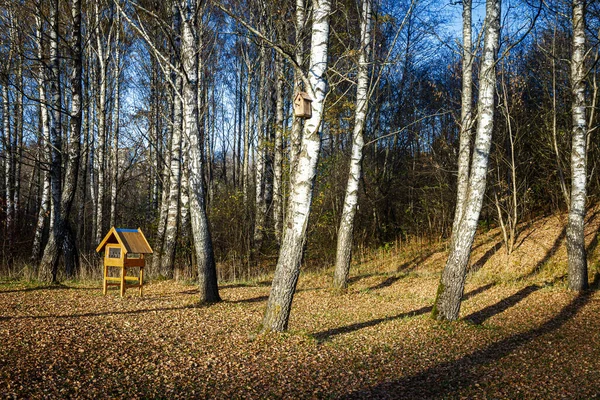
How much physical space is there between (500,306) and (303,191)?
17.2 feet

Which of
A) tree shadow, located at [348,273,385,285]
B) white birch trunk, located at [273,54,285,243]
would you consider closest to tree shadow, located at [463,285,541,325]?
tree shadow, located at [348,273,385,285]

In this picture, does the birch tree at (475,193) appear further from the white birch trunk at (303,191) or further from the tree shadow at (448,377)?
the white birch trunk at (303,191)

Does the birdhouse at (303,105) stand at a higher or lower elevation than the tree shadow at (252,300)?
higher

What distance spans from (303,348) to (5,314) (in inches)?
160

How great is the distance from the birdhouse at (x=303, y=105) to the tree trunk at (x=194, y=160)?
273cm

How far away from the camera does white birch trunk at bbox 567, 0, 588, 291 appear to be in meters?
8.88

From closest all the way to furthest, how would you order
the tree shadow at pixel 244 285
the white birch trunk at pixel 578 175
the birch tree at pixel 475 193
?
1. the birch tree at pixel 475 193
2. the white birch trunk at pixel 578 175
3. the tree shadow at pixel 244 285

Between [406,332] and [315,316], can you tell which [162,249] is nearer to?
[315,316]

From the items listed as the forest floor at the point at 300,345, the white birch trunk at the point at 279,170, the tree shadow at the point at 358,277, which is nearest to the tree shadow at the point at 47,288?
the forest floor at the point at 300,345

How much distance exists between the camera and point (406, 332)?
644 centimetres

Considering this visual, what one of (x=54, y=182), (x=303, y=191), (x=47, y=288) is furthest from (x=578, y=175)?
(x=54, y=182)

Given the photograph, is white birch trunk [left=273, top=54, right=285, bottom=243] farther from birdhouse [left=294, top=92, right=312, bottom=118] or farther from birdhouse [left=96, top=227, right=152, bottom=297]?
birdhouse [left=294, top=92, right=312, bottom=118]

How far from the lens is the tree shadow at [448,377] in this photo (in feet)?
13.9

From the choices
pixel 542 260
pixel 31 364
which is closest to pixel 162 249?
pixel 31 364
